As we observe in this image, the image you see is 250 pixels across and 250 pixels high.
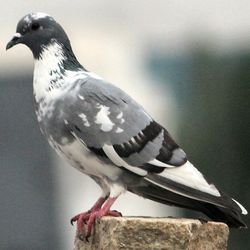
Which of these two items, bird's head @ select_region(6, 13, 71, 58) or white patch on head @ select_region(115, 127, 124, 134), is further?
bird's head @ select_region(6, 13, 71, 58)

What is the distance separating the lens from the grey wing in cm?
945

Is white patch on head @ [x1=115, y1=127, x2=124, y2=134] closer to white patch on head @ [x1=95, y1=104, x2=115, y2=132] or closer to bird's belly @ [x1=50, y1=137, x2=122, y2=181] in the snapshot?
white patch on head @ [x1=95, y1=104, x2=115, y2=132]

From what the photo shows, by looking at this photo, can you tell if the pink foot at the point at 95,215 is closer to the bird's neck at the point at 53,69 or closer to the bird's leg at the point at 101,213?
the bird's leg at the point at 101,213

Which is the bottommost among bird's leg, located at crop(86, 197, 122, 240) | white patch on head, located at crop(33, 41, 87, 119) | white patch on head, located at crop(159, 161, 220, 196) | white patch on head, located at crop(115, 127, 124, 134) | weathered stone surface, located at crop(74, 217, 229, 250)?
weathered stone surface, located at crop(74, 217, 229, 250)

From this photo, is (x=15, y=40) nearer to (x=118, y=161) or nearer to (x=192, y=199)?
(x=118, y=161)

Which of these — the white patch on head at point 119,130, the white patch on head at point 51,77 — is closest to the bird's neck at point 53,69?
the white patch on head at point 51,77

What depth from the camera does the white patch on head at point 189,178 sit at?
31.1ft

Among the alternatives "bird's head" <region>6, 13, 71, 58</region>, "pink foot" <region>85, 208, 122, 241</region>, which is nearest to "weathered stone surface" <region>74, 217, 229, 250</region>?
"pink foot" <region>85, 208, 122, 241</region>

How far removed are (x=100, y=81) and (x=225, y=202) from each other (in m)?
0.99

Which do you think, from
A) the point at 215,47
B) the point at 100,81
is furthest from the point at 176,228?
the point at 215,47

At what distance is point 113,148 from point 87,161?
0.17 metres

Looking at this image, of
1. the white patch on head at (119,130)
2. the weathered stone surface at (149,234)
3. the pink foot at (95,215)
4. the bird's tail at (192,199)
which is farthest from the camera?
the white patch on head at (119,130)

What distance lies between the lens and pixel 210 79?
24781mm

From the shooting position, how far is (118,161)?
9.45m
